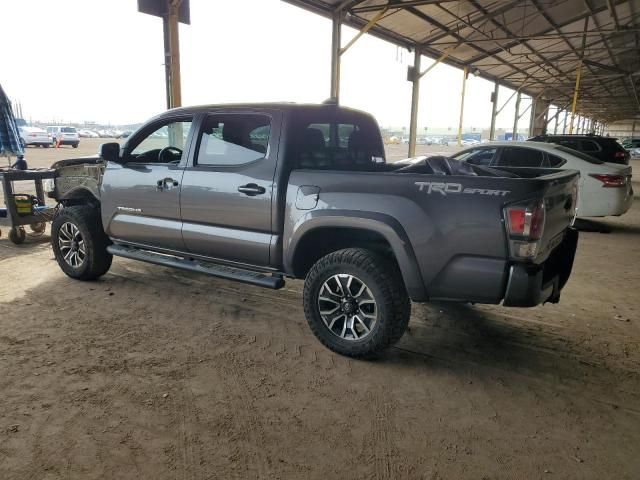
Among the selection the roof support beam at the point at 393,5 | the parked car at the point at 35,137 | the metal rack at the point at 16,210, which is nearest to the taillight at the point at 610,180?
the roof support beam at the point at 393,5

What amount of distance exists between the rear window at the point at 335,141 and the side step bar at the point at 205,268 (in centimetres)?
91

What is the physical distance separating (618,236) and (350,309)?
20.8ft

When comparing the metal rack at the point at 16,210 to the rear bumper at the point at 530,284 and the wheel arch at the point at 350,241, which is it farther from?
the rear bumper at the point at 530,284

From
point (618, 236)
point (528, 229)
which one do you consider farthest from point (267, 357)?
point (618, 236)

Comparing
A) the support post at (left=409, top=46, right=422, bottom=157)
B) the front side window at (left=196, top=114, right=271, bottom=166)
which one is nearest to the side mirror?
the front side window at (left=196, top=114, right=271, bottom=166)

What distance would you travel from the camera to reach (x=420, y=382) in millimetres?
2990

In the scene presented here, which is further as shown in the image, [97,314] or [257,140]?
[97,314]

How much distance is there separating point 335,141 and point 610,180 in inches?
218

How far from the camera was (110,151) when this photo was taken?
4.26 metres

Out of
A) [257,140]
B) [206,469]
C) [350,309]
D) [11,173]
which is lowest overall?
[206,469]

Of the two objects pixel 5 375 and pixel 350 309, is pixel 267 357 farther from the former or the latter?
pixel 5 375

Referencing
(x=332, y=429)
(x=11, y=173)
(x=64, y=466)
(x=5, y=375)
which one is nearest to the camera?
(x=64, y=466)

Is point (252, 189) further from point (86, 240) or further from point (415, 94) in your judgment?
point (415, 94)

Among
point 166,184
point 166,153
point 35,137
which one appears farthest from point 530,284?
point 35,137
